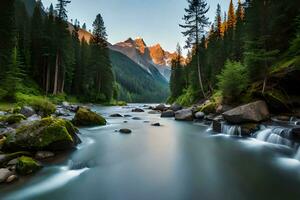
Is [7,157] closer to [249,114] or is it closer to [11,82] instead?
[249,114]

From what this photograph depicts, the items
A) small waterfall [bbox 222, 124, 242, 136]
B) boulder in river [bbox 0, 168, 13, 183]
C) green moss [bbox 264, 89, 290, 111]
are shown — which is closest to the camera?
boulder in river [bbox 0, 168, 13, 183]

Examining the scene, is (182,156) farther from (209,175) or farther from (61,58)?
(61,58)

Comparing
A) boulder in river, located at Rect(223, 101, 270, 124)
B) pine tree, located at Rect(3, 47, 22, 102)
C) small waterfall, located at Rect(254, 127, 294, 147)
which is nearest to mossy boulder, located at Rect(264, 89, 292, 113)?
boulder in river, located at Rect(223, 101, 270, 124)

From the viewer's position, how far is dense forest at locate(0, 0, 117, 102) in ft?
74.5

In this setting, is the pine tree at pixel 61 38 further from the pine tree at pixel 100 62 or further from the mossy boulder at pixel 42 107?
the mossy boulder at pixel 42 107

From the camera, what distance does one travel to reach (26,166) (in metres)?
7.15

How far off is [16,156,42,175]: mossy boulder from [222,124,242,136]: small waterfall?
12126 mm

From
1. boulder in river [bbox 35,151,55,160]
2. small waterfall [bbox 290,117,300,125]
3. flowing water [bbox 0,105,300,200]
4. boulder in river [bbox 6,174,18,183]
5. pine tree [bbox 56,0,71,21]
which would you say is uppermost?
pine tree [bbox 56,0,71,21]

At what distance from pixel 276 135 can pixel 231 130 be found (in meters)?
3.34

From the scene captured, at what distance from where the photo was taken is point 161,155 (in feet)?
34.7

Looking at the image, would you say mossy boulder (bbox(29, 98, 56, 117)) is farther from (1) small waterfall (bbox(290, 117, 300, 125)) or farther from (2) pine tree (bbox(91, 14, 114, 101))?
(2) pine tree (bbox(91, 14, 114, 101))

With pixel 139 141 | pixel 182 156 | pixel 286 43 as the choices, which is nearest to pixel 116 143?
pixel 139 141

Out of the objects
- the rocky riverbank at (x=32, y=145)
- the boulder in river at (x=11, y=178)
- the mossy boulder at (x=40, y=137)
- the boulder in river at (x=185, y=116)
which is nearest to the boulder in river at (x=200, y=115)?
the boulder in river at (x=185, y=116)

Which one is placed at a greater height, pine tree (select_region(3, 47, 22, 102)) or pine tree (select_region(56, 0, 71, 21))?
pine tree (select_region(56, 0, 71, 21))
